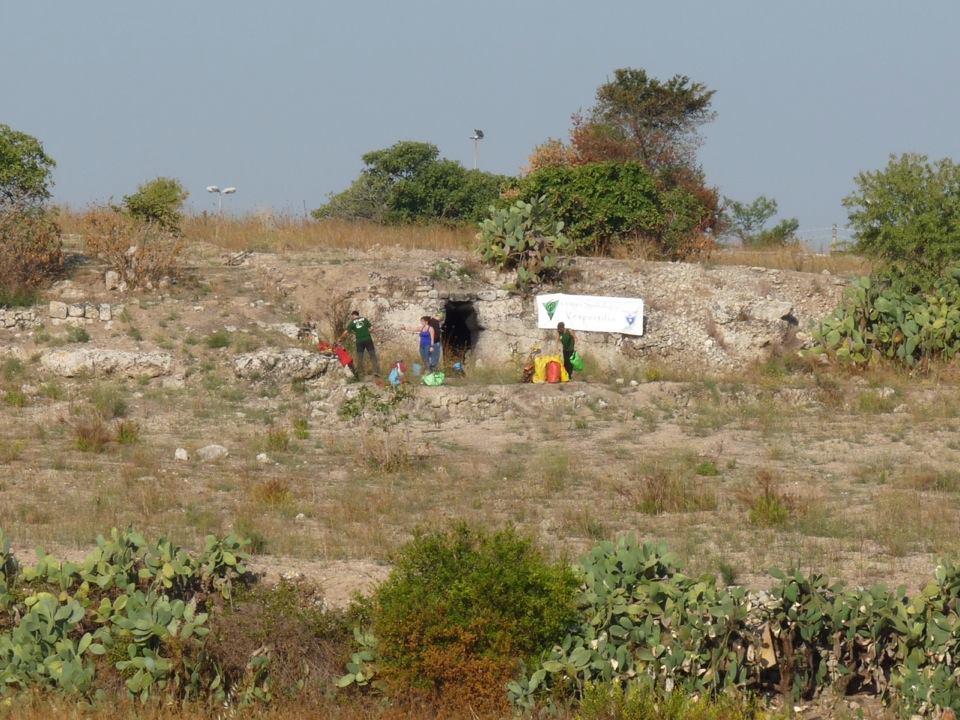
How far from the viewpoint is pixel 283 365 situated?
2077 cm

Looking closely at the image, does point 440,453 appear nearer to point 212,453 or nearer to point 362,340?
point 212,453

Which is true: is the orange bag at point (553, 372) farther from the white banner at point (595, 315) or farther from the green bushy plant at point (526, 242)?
the green bushy plant at point (526, 242)

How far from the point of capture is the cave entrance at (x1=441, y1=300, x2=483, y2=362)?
23.6 m

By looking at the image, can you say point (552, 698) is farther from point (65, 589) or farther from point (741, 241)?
point (741, 241)

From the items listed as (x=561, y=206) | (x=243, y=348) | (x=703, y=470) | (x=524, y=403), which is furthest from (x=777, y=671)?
(x=561, y=206)

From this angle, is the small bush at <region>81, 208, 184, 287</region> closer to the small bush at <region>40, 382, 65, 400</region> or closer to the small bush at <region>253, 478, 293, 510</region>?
the small bush at <region>40, 382, 65, 400</region>

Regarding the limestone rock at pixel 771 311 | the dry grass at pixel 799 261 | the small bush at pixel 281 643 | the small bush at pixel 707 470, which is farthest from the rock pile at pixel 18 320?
the small bush at pixel 281 643

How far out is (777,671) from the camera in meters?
9.21

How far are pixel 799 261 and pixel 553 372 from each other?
27.6ft

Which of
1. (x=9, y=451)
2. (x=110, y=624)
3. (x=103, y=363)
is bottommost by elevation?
(x=110, y=624)

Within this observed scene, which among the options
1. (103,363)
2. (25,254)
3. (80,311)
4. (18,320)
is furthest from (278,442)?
(25,254)

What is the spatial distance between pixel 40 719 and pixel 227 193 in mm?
25250

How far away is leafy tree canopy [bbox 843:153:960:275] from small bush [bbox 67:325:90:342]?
1322cm

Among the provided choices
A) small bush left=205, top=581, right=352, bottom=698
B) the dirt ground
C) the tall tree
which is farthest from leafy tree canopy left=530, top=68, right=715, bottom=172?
small bush left=205, top=581, right=352, bottom=698
